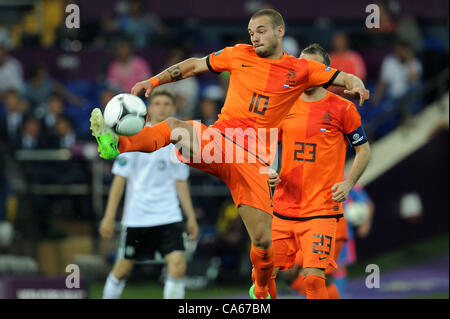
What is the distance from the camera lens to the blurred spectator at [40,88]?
14.5 metres

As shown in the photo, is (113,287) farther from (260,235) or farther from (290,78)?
(290,78)

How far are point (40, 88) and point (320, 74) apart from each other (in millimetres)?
8492

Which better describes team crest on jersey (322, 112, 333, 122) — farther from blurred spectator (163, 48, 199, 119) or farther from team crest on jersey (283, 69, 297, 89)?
blurred spectator (163, 48, 199, 119)

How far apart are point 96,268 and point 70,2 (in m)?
6.72

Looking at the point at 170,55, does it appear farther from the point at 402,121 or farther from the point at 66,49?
the point at 402,121

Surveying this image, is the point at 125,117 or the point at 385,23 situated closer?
the point at 125,117

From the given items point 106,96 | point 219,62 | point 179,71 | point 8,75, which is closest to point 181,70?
point 179,71

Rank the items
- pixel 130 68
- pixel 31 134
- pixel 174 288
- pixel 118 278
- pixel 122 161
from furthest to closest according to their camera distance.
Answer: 1. pixel 130 68
2. pixel 31 134
3. pixel 122 161
4. pixel 118 278
5. pixel 174 288

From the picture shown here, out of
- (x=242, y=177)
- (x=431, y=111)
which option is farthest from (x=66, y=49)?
(x=242, y=177)

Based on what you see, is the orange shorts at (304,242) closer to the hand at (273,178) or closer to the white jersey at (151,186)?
the hand at (273,178)

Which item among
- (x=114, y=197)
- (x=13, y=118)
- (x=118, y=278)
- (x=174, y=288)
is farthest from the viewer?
(x=13, y=118)

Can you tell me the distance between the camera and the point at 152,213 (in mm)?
8641

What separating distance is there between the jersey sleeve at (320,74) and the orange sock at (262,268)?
1548 mm

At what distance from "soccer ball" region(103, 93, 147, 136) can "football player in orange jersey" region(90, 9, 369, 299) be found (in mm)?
392
